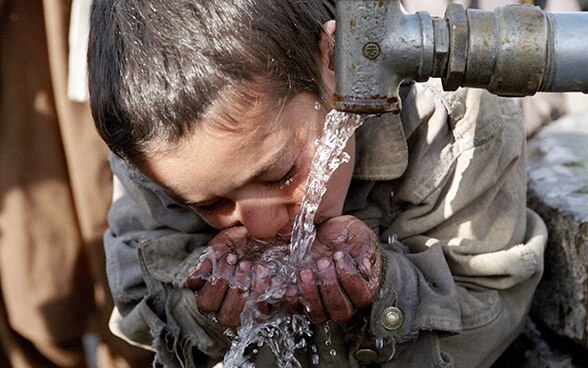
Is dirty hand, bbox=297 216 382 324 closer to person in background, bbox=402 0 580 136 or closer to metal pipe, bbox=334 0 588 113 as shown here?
metal pipe, bbox=334 0 588 113

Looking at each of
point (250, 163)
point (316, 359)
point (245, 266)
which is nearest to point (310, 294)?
point (245, 266)

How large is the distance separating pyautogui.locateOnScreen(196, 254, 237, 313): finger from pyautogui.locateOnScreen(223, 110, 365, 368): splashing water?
5 cm

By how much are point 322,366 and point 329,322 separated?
0.41 ft

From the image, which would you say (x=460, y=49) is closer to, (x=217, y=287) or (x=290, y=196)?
(x=290, y=196)

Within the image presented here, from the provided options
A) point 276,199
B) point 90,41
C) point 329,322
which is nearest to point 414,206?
point 329,322

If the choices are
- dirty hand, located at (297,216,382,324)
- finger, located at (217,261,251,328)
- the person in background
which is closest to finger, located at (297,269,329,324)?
dirty hand, located at (297,216,382,324)

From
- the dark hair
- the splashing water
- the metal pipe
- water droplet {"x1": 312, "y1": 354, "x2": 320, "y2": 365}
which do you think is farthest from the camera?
water droplet {"x1": 312, "y1": 354, "x2": 320, "y2": 365}

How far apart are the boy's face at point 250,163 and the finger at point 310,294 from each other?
0.10m

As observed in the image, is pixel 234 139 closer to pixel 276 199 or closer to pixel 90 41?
pixel 276 199

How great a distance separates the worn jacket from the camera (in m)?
1.75

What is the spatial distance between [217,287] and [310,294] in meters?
0.18

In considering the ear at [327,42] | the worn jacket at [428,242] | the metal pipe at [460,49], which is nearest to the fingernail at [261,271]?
the worn jacket at [428,242]

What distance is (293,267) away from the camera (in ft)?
5.25

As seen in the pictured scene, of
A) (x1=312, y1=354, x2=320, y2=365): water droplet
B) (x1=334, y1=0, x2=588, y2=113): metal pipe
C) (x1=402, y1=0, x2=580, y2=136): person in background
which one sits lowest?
(x1=312, y1=354, x2=320, y2=365): water droplet
